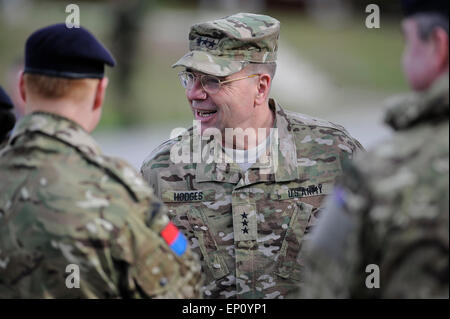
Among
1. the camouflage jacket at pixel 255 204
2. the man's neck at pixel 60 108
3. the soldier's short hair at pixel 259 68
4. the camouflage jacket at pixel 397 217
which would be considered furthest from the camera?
the soldier's short hair at pixel 259 68

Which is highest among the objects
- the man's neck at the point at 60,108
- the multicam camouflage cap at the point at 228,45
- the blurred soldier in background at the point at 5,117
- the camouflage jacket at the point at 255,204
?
the multicam camouflage cap at the point at 228,45

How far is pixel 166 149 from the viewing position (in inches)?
153

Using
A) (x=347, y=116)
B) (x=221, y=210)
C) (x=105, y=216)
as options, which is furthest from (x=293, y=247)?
(x=347, y=116)

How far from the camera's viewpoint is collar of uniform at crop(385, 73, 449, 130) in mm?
2207

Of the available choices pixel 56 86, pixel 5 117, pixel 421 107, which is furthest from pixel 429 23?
pixel 5 117

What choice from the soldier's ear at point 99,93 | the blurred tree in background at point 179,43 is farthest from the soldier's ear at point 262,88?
the blurred tree in background at point 179,43

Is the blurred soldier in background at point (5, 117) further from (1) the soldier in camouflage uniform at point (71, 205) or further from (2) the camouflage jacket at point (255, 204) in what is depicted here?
(2) the camouflage jacket at point (255, 204)

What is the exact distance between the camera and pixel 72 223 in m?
2.48

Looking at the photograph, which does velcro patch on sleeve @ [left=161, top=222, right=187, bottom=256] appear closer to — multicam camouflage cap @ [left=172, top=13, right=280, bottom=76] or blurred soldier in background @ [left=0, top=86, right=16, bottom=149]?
blurred soldier in background @ [left=0, top=86, right=16, bottom=149]

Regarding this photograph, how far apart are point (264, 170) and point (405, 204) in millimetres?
1587

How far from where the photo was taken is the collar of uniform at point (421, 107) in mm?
2207

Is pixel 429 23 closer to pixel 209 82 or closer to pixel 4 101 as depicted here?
pixel 209 82

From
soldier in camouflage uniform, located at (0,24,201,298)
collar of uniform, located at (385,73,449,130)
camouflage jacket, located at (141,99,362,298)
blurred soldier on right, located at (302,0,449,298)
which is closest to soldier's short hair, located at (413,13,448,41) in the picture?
blurred soldier on right, located at (302,0,449,298)

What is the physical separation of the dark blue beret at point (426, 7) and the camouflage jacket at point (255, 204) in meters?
1.46
